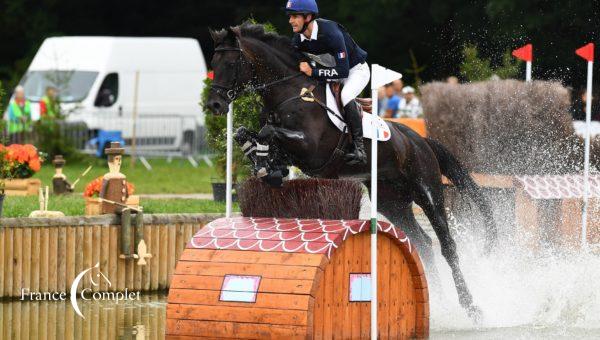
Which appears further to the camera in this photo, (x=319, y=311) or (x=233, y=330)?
(x=319, y=311)

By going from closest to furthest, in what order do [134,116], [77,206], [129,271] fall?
1. [129,271]
2. [77,206]
3. [134,116]

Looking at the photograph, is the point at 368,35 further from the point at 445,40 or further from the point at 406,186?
the point at 406,186

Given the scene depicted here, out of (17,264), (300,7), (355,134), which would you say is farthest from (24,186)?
(300,7)

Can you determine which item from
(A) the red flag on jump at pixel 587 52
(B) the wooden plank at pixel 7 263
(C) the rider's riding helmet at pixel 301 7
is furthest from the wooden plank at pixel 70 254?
(A) the red flag on jump at pixel 587 52

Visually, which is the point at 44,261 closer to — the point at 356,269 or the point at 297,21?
the point at 297,21

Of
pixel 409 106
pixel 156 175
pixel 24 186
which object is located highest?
pixel 409 106

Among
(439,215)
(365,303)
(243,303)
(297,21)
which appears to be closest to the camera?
(243,303)

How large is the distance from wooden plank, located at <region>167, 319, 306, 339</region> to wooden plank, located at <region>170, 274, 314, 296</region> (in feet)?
0.79

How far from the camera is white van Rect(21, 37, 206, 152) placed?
27234 millimetres

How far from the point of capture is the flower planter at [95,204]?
1408cm

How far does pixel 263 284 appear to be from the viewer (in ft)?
31.1

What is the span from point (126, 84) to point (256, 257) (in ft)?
60.5

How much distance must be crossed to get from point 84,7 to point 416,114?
56.2 ft

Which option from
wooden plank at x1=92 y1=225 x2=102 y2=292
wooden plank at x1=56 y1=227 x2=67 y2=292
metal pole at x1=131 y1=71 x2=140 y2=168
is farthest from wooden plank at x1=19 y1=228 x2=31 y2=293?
metal pole at x1=131 y1=71 x2=140 y2=168
